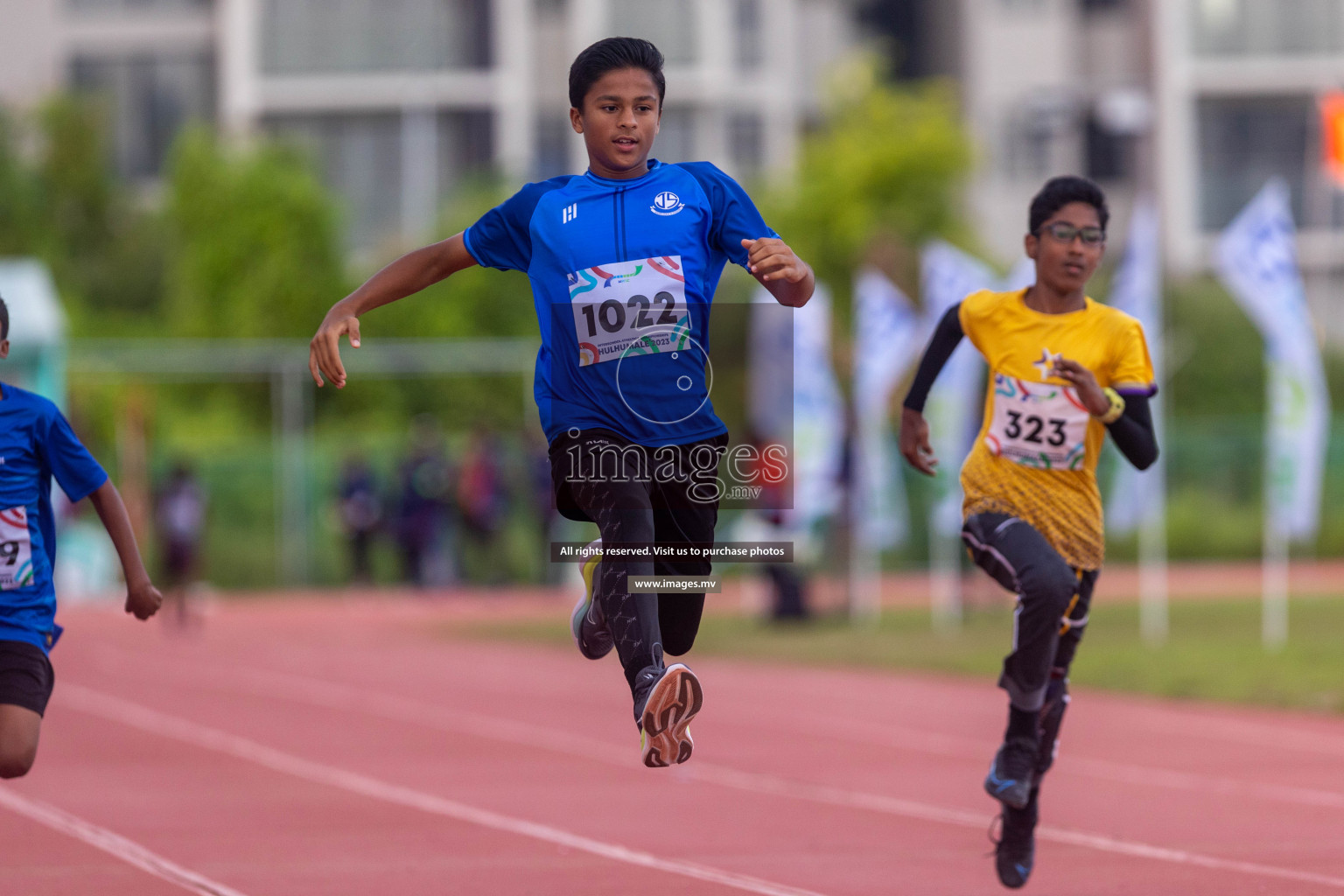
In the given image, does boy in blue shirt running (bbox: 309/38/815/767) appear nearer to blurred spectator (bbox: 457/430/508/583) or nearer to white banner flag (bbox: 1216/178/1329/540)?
white banner flag (bbox: 1216/178/1329/540)

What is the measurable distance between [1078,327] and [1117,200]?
127 ft

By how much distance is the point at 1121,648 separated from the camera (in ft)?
55.7

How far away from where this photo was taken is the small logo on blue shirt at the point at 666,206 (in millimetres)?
5508

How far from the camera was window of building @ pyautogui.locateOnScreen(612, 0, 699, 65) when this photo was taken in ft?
132

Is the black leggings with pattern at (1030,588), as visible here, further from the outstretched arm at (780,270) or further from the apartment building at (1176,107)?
the apartment building at (1176,107)

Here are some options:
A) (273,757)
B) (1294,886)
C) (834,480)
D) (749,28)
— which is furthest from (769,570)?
(749,28)

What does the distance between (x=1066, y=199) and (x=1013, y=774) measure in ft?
6.18

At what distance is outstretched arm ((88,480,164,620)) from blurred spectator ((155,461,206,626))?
14.6 metres

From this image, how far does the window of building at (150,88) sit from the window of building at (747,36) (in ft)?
37.2

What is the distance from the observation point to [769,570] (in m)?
20.6

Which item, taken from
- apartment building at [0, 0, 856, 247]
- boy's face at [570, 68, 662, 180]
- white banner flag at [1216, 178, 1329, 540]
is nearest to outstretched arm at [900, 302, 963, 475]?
boy's face at [570, 68, 662, 180]

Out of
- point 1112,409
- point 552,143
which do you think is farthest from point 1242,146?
point 1112,409

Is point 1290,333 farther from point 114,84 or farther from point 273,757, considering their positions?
point 114,84

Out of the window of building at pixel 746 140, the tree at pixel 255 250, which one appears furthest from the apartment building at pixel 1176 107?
the tree at pixel 255 250
